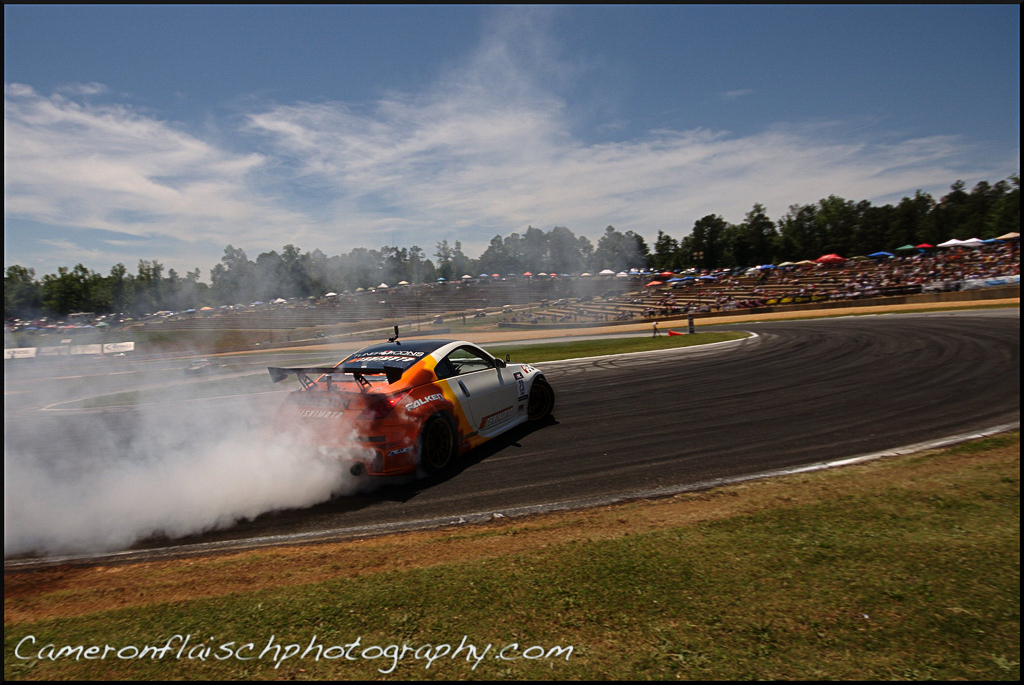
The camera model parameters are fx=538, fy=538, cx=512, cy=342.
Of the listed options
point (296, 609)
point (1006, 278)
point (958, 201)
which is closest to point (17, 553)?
point (296, 609)

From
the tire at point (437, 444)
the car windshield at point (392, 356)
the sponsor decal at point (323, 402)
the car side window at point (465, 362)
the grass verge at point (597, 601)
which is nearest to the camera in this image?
the grass verge at point (597, 601)

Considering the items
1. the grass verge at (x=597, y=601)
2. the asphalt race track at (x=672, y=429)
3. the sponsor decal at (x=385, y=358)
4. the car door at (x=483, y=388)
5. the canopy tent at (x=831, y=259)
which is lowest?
the asphalt race track at (x=672, y=429)

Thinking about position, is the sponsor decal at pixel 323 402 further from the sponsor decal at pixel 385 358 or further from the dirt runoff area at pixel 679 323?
the dirt runoff area at pixel 679 323

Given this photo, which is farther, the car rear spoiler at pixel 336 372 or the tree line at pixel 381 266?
the tree line at pixel 381 266

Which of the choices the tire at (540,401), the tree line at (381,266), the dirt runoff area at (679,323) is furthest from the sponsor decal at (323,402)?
the dirt runoff area at (679,323)

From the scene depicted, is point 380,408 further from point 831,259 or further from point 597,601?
point 831,259

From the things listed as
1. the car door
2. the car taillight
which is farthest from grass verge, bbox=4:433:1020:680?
the car door

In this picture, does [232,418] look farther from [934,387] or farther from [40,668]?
[934,387]

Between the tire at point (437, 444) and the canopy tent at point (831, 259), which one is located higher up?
the canopy tent at point (831, 259)

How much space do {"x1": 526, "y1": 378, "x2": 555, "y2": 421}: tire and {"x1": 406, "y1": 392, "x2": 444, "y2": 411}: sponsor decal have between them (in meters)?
2.16

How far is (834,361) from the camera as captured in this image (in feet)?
39.5

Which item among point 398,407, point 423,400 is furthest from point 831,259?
point 398,407

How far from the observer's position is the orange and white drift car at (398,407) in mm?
5180

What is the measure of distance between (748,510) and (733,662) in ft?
6.99
